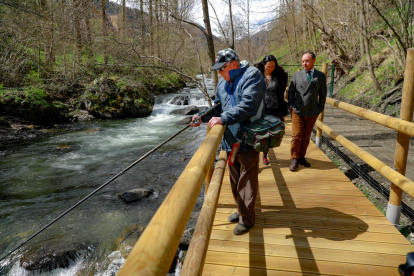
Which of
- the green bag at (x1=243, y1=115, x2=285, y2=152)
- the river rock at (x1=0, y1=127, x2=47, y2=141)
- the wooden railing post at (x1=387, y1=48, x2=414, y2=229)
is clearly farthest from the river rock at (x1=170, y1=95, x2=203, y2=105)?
the green bag at (x1=243, y1=115, x2=285, y2=152)

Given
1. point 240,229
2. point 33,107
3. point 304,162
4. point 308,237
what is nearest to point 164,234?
point 240,229

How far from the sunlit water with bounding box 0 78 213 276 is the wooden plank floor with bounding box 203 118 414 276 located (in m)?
2.30

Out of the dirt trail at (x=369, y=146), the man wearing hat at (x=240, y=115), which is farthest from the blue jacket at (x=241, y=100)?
the dirt trail at (x=369, y=146)

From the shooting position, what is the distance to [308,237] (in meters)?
2.63

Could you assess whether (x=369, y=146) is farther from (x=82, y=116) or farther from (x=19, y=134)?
(x=82, y=116)

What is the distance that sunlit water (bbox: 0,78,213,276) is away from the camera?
447 cm

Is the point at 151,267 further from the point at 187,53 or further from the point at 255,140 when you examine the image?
the point at 187,53

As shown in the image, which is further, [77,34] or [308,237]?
[77,34]

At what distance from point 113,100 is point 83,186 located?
26.2ft

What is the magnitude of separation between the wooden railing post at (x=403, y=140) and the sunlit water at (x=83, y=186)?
11.9 feet

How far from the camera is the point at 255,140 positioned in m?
2.41

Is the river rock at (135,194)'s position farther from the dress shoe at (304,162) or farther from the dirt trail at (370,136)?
the dirt trail at (370,136)

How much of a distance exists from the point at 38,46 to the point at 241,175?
13.9 metres

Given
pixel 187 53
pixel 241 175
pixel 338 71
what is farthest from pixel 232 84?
pixel 338 71
